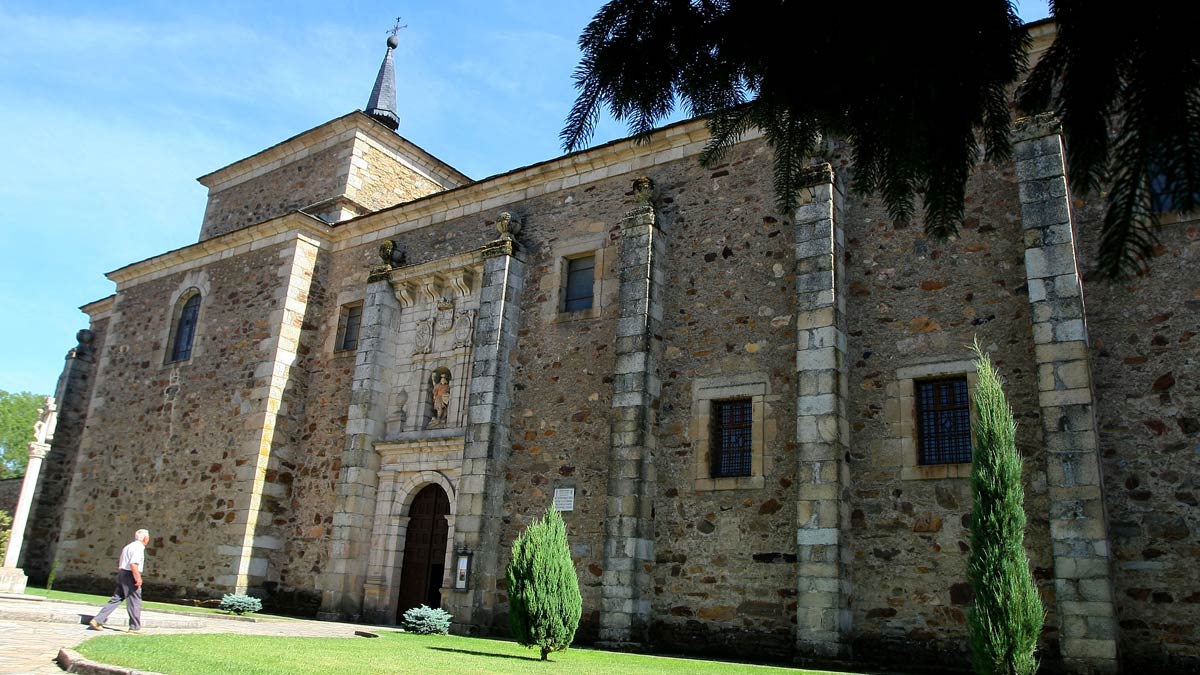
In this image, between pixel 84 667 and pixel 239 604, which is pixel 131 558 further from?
pixel 239 604

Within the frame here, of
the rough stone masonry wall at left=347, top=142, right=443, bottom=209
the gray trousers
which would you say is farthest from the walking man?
the rough stone masonry wall at left=347, top=142, right=443, bottom=209

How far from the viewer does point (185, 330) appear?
20.4 metres

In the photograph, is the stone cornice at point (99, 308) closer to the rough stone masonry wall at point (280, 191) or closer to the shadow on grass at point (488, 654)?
the rough stone masonry wall at point (280, 191)

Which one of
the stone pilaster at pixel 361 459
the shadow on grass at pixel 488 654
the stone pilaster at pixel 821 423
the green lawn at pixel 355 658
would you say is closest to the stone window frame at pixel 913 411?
the stone pilaster at pixel 821 423

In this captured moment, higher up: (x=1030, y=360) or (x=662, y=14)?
(x=1030, y=360)

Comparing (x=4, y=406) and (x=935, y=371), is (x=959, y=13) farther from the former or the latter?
(x=4, y=406)

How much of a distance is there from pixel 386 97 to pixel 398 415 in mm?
11748

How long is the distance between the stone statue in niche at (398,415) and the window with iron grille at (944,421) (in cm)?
939

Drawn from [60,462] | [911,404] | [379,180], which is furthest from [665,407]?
[60,462]

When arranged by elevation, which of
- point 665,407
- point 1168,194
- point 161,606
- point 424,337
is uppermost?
point 424,337

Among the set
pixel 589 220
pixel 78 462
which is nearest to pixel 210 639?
pixel 589 220

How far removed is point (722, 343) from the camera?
41.8 ft

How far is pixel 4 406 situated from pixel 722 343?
1946 inches

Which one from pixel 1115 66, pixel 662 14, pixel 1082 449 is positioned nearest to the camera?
pixel 1115 66
